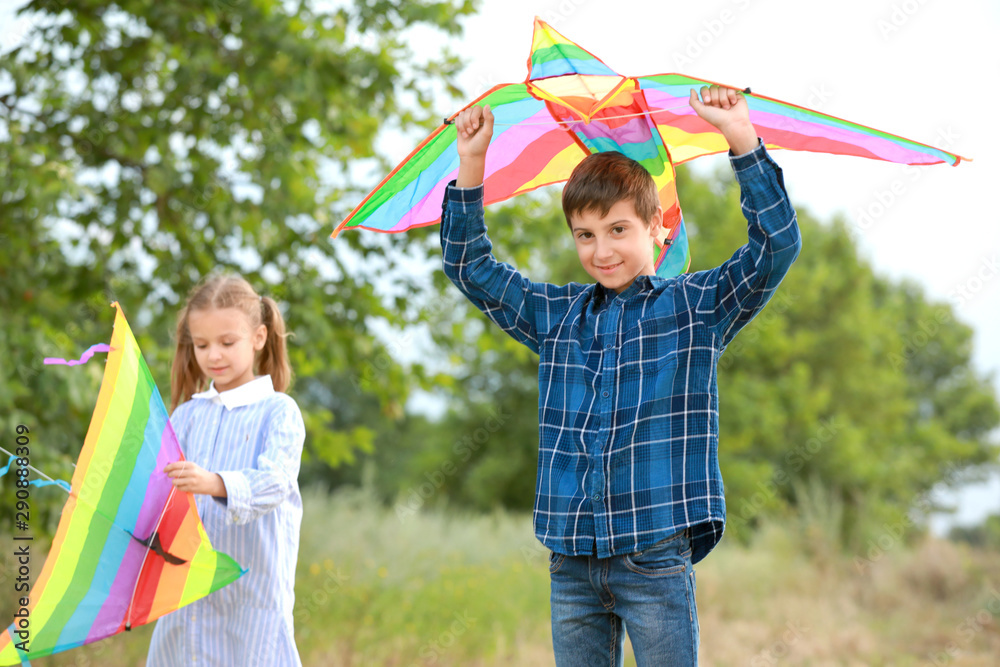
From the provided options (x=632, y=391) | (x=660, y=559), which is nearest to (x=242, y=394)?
(x=632, y=391)

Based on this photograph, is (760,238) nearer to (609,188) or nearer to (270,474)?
(609,188)

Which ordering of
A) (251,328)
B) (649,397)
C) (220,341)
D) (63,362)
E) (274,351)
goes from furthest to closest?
(274,351) → (251,328) → (220,341) → (63,362) → (649,397)

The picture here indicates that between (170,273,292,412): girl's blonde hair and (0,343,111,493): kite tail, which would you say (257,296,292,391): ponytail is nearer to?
(170,273,292,412): girl's blonde hair

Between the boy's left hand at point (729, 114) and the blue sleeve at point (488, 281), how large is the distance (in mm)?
596

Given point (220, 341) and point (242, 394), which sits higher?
point (220, 341)

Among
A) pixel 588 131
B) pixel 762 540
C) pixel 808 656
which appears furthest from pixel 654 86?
pixel 762 540

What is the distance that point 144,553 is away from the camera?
219 centimetres

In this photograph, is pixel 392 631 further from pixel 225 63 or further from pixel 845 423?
pixel 845 423

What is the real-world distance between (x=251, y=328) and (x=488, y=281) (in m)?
0.82

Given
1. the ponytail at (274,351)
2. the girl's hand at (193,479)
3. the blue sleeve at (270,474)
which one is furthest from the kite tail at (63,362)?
the ponytail at (274,351)

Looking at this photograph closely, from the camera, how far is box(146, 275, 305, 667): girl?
2326mm

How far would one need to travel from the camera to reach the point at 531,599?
7.00 m

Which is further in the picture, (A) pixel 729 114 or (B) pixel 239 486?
(B) pixel 239 486

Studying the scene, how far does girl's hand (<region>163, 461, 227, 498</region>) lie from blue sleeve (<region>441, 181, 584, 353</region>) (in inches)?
32.3
